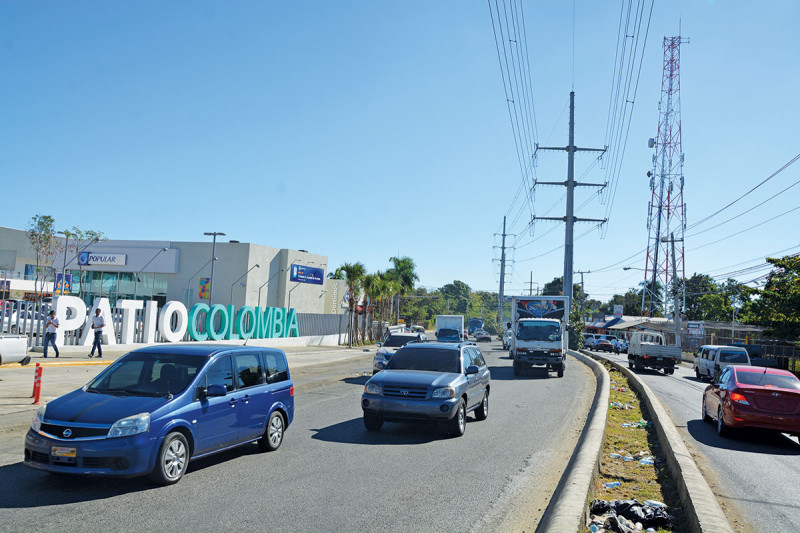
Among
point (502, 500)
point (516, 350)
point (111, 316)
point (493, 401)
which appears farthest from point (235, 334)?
point (502, 500)

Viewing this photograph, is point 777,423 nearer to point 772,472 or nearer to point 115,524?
point 772,472

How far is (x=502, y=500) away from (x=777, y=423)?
7.62 metres

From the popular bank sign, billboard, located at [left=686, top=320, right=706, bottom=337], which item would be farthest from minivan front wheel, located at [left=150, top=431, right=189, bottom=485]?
billboard, located at [left=686, top=320, right=706, bottom=337]

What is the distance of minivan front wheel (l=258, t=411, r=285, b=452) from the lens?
9.43 metres

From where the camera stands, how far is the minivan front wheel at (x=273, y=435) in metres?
9.43

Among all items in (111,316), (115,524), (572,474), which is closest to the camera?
(115,524)

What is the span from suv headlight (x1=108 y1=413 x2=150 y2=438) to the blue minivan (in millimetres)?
10

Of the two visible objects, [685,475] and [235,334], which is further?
[235,334]

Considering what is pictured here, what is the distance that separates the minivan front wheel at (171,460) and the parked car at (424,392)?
13.7ft

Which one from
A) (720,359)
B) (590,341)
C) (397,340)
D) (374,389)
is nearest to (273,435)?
(374,389)

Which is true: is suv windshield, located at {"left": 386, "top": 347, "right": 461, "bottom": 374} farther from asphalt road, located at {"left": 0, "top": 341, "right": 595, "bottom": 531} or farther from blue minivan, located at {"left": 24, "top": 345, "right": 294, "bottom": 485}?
blue minivan, located at {"left": 24, "top": 345, "right": 294, "bottom": 485}

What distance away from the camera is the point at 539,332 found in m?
26.8

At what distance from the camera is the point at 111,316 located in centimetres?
3053

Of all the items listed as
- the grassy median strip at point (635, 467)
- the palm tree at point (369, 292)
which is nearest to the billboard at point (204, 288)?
the palm tree at point (369, 292)
